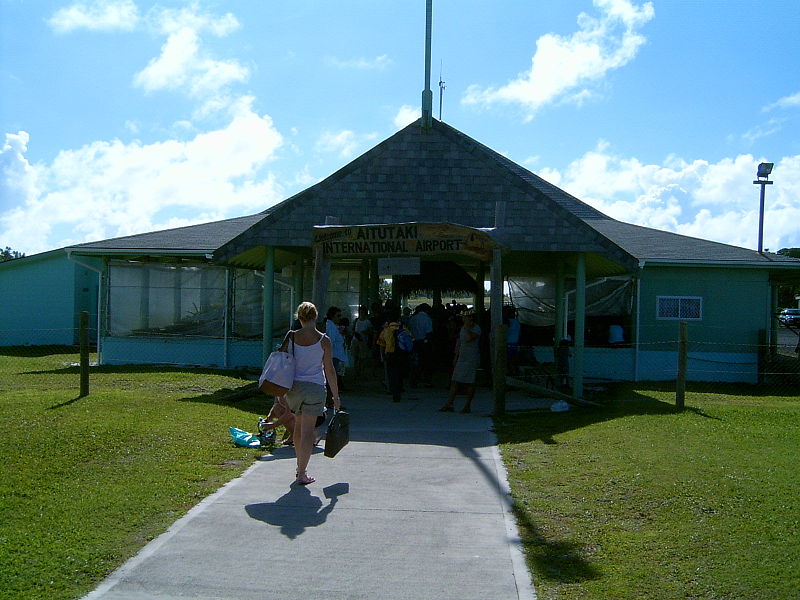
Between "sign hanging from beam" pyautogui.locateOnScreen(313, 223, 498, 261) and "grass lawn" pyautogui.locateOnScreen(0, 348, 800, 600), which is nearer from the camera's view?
"grass lawn" pyautogui.locateOnScreen(0, 348, 800, 600)

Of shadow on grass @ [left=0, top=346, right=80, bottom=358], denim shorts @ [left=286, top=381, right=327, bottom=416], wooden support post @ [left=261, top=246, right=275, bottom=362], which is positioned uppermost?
wooden support post @ [left=261, top=246, right=275, bottom=362]

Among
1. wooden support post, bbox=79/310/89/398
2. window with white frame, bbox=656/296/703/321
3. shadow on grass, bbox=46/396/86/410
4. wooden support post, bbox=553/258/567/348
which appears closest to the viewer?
shadow on grass, bbox=46/396/86/410

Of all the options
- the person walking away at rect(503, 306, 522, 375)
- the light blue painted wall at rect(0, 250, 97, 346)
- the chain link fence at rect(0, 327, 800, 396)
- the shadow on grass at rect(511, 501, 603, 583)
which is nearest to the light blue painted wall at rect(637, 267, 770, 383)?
the chain link fence at rect(0, 327, 800, 396)

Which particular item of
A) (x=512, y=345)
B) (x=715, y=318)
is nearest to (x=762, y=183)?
(x=715, y=318)

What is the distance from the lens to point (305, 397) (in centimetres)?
718

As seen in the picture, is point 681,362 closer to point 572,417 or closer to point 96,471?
point 572,417

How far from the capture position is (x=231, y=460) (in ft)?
26.7

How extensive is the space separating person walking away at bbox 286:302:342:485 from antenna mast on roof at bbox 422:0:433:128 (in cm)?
695

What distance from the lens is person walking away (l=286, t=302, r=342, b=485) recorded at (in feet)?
23.5

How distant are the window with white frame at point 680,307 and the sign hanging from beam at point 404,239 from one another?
343 inches

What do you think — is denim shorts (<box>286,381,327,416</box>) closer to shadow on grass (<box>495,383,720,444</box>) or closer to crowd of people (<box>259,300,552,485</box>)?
crowd of people (<box>259,300,552,485</box>)

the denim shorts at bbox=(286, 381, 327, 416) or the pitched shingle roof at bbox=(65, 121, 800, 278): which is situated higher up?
the pitched shingle roof at bbox=(65, 121, 800, 278)

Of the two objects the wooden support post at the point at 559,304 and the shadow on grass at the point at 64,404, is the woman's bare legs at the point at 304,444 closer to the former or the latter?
the shadow on grass at the point at 64,404

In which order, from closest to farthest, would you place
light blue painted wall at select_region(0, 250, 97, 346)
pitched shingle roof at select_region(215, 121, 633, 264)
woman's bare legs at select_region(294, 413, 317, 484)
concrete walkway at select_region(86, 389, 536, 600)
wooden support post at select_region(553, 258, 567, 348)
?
concrete walkway at select_region(86, 389, 536, 600) < woman's bare legs at select_region(294, 413, 317, 484) < pitched shingle roof at select_region(215, 121, 633, 264) < wooden support post at select_region(553, 258, 567, 348) < light blue painted wall at select_region(0, 250, 97, 346)
